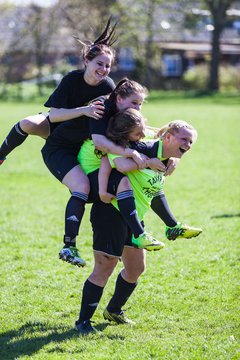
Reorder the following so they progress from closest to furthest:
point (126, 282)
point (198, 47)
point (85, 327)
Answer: point (85, 327) → point (126, 282) → point (198, 47)

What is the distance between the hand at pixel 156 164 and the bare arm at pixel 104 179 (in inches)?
12.8

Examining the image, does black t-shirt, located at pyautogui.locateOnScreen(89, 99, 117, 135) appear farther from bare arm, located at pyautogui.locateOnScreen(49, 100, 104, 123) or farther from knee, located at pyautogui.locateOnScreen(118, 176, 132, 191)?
knee, located at pyautogui.locateOnScreen(118, 176, 132, 191)

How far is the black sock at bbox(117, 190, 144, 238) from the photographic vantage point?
210 inches

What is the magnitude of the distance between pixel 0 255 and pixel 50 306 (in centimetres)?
226

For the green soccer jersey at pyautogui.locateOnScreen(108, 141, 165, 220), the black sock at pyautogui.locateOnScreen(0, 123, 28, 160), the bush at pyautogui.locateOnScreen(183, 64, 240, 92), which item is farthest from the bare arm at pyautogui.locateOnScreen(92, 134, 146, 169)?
the bush at pyautogui.locateOnScreen(183, 64, 240, 92)

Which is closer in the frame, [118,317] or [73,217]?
[73,217]

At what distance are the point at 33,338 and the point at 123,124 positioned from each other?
1.93 meters

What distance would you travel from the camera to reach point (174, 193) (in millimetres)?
13992

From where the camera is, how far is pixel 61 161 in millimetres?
5879

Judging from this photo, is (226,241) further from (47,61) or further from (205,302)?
(47,61)

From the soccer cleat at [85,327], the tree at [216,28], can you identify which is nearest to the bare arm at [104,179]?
the soccer cleat at [85,327]

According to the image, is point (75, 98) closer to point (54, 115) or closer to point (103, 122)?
point (54, 115)

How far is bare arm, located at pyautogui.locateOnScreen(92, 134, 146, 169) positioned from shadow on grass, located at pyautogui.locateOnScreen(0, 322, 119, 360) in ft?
4.90

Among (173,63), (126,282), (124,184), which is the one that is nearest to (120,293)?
(126,282)
